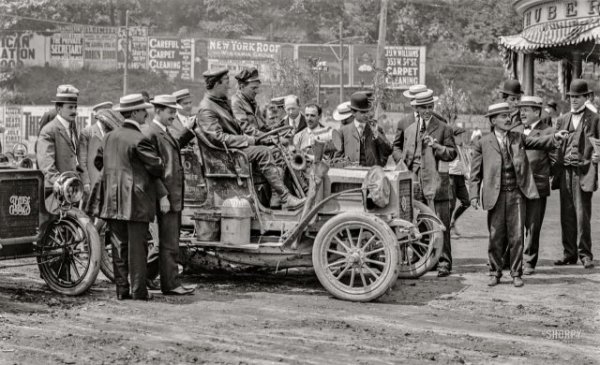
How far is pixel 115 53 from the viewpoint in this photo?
58.3 metres

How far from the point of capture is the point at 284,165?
9.24 m

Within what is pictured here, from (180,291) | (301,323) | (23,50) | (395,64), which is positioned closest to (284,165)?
(180,291)

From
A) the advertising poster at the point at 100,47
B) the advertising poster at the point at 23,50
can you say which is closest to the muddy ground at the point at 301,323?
the advertising poster at the point at 100,47

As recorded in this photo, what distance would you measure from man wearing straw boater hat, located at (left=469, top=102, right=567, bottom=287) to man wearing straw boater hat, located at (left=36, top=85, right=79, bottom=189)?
421 centimetres

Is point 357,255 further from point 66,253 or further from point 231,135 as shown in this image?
point 66,253

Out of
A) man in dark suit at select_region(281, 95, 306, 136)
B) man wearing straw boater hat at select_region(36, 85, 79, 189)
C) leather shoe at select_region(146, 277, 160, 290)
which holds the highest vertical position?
man in dark suit at select_region(281, 95, 306, 136)

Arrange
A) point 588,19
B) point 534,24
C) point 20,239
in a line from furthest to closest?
point 534,24, point 588,19, point 20,239

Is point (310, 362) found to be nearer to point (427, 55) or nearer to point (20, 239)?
point (20, 239)

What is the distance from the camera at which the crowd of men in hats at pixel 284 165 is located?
26.5 ft

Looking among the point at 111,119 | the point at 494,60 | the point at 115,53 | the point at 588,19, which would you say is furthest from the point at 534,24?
the point at 115,53

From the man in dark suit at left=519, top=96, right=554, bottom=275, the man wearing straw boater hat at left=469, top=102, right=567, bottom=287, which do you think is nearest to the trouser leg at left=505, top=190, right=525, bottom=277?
the man wearing straw boater hat at left=469, top=102, right=567, bottom=287

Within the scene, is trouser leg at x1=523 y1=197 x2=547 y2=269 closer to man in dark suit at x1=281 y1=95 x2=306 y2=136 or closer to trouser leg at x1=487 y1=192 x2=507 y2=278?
trouser leg at x1=487 y1=192 x2=507 y2=278

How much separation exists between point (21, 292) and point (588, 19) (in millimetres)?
17222

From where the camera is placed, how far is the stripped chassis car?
812cm
